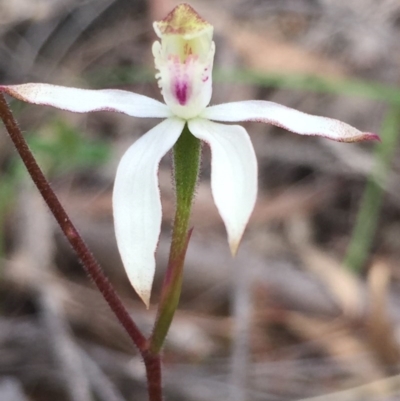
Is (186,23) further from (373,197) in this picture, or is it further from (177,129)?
(373,197)

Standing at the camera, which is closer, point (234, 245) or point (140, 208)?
point (234, 245)

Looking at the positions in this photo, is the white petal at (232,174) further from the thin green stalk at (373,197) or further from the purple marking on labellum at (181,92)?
the thin green stalk at (373,197)

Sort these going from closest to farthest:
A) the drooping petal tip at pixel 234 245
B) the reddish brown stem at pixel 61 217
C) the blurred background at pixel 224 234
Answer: the drooping petal tip at pixel 234 245, the reddish brown stem at pixel 61 217, the blurred background at pixel 224 234

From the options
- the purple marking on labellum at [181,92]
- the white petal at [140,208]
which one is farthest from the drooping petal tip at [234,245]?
the purple marking on labellum at [181,92]

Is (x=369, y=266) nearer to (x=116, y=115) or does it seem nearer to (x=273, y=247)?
(x=273, y=247)

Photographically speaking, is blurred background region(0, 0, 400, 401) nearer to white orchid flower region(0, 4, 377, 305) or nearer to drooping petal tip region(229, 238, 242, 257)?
white orchid flower region(0, 4, 377, 305)

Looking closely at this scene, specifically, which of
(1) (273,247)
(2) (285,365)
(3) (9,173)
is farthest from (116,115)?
(2) (285,365)

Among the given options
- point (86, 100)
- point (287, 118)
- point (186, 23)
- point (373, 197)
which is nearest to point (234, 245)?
point (287, 118)
